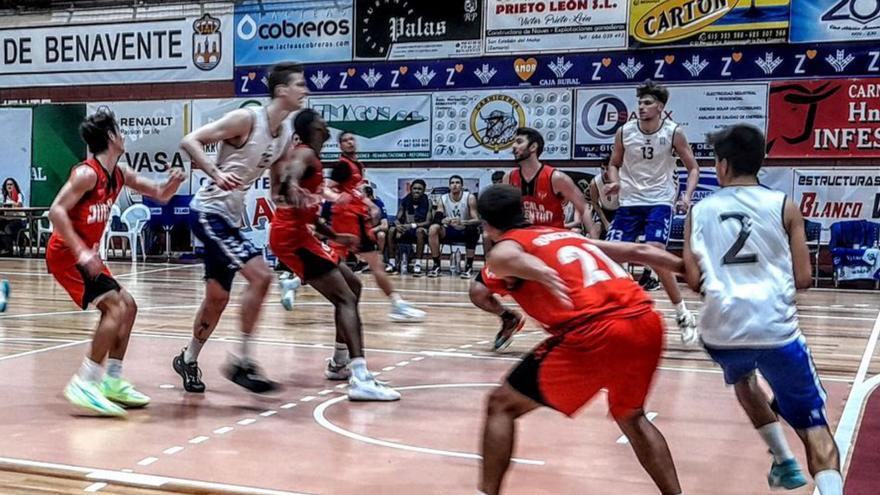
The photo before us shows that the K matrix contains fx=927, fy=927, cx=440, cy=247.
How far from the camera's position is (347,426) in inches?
179

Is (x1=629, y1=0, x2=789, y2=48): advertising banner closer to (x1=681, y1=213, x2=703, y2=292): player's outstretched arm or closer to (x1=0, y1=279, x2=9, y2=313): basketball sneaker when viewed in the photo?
(x1=0, y1=279, x2=9, y2=313): basketball sneaker

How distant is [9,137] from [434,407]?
52.3 feet

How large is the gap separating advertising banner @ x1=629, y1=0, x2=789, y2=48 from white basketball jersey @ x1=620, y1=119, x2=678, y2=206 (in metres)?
7.51

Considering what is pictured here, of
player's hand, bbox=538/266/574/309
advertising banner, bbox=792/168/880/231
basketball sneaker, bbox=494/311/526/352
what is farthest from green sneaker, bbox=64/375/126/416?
advertising banner, bbox=792/168/880/231

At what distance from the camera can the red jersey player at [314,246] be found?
5.18 metres

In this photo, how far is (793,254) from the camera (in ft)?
10.4

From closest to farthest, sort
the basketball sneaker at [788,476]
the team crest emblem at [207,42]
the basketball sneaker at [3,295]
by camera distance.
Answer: the basketball sneaker at [788,476] → the basketball sneaker at [3,295] → the team crest emblem at [207,42]

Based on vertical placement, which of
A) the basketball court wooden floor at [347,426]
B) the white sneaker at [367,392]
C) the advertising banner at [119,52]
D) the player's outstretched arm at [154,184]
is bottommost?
the basketball court wooden floor at [347,426]

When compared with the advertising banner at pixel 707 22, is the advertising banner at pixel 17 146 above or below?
below

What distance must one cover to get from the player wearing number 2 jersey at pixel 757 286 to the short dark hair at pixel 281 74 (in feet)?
8.87

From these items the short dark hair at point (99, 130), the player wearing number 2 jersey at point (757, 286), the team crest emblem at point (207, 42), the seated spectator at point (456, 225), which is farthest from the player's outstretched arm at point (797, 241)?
the team crest emblem at point (207, 42)

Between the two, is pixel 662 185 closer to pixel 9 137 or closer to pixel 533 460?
pixel 533 460

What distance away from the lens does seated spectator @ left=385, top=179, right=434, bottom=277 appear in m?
14.4

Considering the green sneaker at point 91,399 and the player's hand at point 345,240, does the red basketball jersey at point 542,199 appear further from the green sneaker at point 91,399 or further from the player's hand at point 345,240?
the green sneaker at point 91,399
